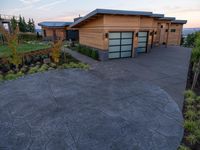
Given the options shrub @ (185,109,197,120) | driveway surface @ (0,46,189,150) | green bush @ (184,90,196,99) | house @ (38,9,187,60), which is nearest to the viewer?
driveway surface @ (0,46,189,150)

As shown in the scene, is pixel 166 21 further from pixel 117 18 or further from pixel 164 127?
pixel 164 127

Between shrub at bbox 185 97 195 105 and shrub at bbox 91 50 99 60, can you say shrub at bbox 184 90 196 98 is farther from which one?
shrub at bbox 91 50 99 60

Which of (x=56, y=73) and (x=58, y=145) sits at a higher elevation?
(x=56, y=73)

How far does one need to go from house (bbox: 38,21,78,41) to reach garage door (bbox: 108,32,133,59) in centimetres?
1576

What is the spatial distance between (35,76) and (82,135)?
20.4 feet

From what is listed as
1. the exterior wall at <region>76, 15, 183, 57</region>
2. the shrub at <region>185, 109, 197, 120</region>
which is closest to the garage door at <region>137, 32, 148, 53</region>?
the exterior wall at <region>76, 15, 183, 57</region>

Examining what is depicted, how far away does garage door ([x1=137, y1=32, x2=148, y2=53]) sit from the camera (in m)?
Answer: 15.9

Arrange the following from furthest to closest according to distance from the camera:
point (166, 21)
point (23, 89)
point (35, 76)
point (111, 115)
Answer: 1. point (166, 21)
2. point (35, 76)
3. point (23, 89)
4. point (111, 115)

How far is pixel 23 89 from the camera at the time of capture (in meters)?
7.02

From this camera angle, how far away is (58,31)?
2880cm

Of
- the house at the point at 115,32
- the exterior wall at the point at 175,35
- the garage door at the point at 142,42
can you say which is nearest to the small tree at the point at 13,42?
→ the house at the point at 115,32

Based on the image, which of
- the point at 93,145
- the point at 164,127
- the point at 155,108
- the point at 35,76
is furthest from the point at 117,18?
the point at 93,145

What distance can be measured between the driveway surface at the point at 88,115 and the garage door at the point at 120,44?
5.95 metres

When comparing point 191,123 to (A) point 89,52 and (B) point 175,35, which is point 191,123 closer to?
(A) point 89,52
